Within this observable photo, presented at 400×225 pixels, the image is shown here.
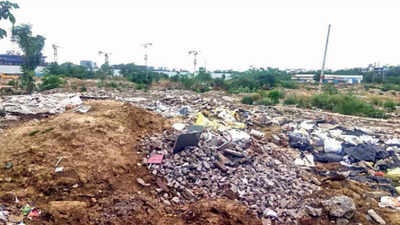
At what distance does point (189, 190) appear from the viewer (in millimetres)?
3688

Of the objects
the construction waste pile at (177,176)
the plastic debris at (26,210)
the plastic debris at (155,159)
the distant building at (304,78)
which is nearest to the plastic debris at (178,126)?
the construction waste pile at (177,176)

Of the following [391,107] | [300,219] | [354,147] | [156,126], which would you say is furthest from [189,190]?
[391,107]

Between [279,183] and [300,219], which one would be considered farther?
[279,183]

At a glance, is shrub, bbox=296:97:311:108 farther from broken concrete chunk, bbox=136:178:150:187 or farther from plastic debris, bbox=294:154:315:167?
broken concrete chunk, bbox=136:178:150:187

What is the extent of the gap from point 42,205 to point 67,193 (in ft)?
1.02

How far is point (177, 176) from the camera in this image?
396 cm

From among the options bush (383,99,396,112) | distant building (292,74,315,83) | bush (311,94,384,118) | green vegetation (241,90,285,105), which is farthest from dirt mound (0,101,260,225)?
distant building (292,74,315,83)

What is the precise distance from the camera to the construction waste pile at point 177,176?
3170 millimetres

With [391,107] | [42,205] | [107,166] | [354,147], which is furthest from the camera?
[391,107]

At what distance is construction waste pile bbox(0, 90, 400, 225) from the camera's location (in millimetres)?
3170

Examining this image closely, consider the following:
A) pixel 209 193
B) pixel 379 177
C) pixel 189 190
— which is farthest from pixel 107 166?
pixel 379 177

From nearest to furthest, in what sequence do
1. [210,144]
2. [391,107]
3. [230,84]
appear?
[210,144]
[391,107]
[230,84]

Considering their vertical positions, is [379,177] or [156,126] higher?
[156,126]

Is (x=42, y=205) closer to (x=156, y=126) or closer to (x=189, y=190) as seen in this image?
(x=189, y=190)
